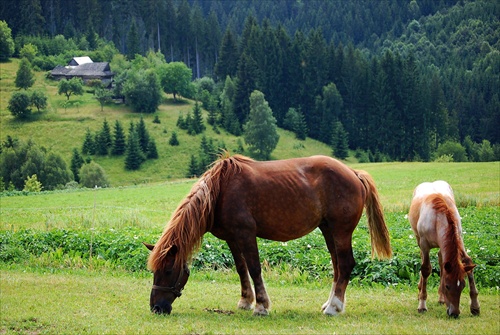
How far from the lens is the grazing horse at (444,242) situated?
30.9ft

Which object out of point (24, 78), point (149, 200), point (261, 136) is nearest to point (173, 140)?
point (261, 136)

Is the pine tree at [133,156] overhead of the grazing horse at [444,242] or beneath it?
beneath

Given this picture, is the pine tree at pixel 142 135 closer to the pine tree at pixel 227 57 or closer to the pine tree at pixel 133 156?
the pine tree at pixel 133 156

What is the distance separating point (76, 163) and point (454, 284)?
77.7 m

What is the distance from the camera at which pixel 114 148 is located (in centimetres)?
8856

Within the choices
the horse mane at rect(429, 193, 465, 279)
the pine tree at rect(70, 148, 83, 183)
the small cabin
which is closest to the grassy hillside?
the pine tree at rect(70, 148, 83, 183)

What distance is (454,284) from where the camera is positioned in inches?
367

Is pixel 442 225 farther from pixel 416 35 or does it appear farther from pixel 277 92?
pixel 416 35

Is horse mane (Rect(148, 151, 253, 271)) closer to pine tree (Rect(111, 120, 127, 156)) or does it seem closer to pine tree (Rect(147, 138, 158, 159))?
pine tree (Rect(147, 138, 158, 159))

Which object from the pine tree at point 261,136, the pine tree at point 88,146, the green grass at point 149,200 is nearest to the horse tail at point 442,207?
the green grass at point 149,200

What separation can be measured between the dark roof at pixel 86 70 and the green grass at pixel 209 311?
11302 centimetres

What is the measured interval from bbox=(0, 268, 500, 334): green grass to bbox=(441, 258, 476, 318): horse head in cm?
21

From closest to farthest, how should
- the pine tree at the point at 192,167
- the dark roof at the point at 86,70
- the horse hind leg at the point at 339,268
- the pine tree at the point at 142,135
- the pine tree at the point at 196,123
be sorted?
the horse hind leg at the point at 339,268 < the pine tree at the point at 192,167 < the pine tree at the point at 142,135 < the pine tree at the point at 196,123 < the dark roof at the point at 86,70

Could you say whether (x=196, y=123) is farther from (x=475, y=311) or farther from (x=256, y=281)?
(x=475, y=311)
